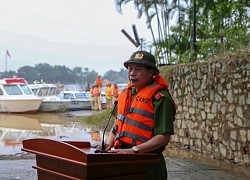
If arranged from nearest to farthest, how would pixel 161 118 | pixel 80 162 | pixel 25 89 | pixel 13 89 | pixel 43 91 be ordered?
1. pixel 80 162
2. pixel 161 118
3. pixel 13 89
4. pixel 25 89
5. pixel 43 91

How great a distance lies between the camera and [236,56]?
284 inches

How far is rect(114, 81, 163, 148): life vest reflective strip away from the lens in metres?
2.55

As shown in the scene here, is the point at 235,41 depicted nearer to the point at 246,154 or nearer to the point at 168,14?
the point at 246,154

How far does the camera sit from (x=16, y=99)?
22.3m

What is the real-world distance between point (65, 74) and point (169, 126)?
75.1 metres

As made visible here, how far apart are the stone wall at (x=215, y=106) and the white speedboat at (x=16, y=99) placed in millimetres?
13858

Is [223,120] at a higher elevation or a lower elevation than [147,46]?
lower

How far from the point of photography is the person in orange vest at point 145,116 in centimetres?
250

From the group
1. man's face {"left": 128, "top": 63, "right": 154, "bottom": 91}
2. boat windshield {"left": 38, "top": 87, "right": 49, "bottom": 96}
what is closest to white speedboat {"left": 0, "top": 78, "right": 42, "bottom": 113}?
boat windshield {"left": 38, "top": 87, "right": 49, "bottom": 96}

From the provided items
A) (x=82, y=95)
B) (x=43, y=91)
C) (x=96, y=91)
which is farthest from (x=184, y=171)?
(x=43, y=91)

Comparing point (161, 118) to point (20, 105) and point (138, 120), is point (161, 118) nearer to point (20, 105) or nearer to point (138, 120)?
point (138, 120)

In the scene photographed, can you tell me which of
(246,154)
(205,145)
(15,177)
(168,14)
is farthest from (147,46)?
(15,177)

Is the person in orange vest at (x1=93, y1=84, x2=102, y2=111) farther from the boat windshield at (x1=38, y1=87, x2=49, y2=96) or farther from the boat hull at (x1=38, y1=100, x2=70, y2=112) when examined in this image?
the boat windshield at (x1=38, y1=87, x2=49, y2=96)

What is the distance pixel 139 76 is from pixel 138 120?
1.14ft
